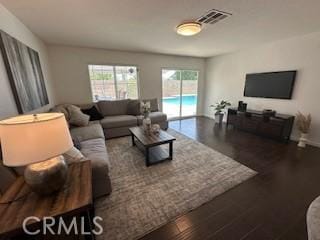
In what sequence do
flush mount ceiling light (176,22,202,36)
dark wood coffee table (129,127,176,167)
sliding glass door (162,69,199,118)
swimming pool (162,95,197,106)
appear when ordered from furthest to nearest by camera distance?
swimming pool (162,95,197,106), sliding glass door (162,69,199,118), dark wood coffee table (129,127,176,167), flush mount ceiling light (176,22,202,36)

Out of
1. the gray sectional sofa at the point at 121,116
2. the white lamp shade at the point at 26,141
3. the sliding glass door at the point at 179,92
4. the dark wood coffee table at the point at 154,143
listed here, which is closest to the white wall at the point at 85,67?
the sliding glass door at the point at 179,92

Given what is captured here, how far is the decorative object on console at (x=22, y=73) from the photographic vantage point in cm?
175

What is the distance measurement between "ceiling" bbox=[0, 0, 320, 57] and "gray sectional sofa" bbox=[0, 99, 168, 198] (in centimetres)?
171

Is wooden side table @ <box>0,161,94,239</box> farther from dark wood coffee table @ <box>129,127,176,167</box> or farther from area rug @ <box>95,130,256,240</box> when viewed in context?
dark wood coffee table @ <box>129,127,176,167</box>

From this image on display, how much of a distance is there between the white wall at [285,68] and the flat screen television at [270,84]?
0.13 m

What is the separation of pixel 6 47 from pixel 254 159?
4.08m

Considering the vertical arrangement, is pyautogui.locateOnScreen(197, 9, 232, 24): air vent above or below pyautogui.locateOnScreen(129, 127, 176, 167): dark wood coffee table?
above

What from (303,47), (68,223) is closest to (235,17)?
(303,47)

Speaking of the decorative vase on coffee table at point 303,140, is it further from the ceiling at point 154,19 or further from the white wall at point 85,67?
the white wall at point 85,67

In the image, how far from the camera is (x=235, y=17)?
2201 mm

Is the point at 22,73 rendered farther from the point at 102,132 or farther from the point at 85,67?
the point at 85,67

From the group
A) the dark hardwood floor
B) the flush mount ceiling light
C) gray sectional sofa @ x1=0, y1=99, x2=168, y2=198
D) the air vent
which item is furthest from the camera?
the flush mount ceiling light

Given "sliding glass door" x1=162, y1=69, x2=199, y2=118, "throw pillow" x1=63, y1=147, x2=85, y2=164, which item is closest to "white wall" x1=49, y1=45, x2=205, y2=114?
"sliding glass door" x1=162, y1=69, x2=199, y2=118

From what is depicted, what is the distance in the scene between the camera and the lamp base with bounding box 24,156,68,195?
3.22ft
